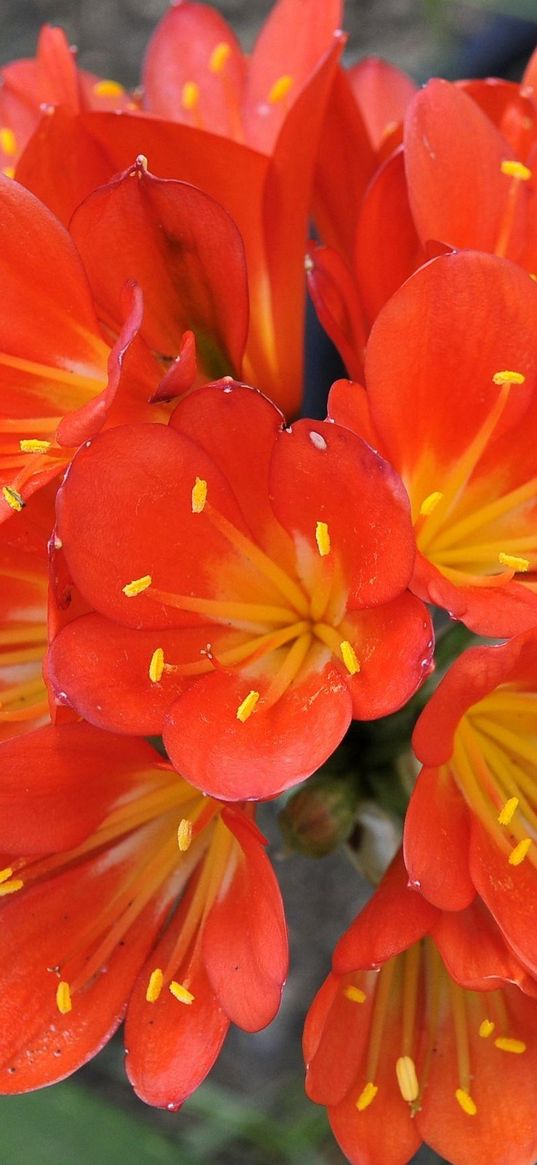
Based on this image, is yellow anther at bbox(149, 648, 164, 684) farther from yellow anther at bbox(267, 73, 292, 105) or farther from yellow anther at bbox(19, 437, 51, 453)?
yellow anther at bbox(267, 73, 292, 105)

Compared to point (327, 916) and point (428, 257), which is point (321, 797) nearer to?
point (428, 257)

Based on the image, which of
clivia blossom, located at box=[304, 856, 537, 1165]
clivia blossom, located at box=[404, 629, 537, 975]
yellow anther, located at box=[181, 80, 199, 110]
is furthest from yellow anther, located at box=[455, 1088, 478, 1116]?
yellow anther, located at box=[181, 80, 199, 110]

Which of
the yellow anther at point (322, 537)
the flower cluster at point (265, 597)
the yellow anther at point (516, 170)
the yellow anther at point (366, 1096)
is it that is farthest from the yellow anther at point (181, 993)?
the yellow anther at point (516, 170)

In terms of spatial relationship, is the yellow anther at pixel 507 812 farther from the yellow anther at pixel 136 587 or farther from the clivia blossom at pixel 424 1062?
the yellow anther at pixel 136 587

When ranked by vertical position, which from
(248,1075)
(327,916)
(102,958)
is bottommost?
(248,1075)

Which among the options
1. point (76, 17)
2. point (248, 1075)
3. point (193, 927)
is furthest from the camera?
point (76, 17)

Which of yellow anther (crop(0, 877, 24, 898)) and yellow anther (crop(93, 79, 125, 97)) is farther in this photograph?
yellow anther (crop(93, 79, 125, 97))

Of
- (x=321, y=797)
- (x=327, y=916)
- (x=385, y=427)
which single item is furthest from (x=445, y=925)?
(x=327, y=916)

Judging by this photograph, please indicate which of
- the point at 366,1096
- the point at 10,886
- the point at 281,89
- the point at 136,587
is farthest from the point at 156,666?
the point at 281,89
